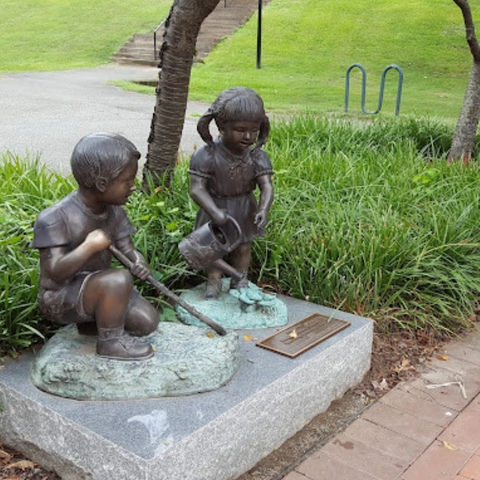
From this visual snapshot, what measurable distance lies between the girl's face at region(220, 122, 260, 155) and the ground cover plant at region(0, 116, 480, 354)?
873mm

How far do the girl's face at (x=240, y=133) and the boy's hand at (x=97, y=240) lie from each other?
106 centimetres

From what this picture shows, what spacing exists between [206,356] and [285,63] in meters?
19.0

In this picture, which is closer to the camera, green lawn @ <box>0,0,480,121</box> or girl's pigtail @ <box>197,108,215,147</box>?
girl's pigtail @ <box>197,108,215,147</box>

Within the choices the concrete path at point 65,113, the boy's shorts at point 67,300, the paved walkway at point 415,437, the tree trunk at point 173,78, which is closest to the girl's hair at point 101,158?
the boy's shorts at point 67,300

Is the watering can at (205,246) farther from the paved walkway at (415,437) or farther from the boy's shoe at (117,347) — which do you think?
the paved walkway at (415,437)

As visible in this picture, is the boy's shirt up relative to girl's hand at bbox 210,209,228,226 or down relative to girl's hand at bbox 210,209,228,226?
up

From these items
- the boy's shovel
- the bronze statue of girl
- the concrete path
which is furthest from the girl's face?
the concrete path

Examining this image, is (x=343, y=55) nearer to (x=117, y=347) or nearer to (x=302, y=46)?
(x=302, y=46)

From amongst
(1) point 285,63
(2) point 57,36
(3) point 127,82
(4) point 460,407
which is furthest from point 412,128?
(2) point 57,36

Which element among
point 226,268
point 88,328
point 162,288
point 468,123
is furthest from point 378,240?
point 468,123

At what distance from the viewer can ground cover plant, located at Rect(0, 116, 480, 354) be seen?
3955 millimetres

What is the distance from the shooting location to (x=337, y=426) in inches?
134

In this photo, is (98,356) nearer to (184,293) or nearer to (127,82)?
(184,293)

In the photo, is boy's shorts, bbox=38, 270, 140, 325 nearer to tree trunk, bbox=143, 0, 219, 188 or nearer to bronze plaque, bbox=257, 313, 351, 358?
bronze plaque, bbox=257, 313, 351, 358
